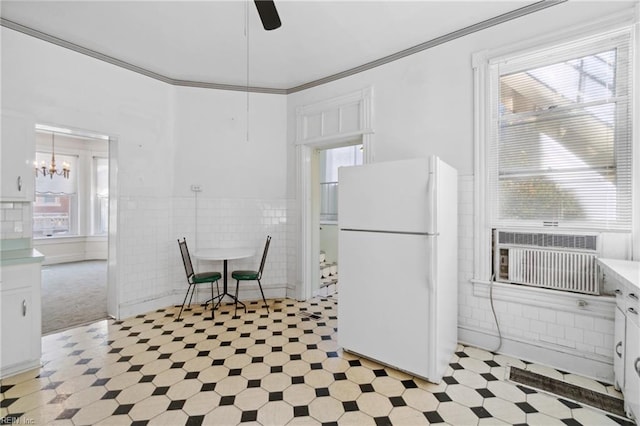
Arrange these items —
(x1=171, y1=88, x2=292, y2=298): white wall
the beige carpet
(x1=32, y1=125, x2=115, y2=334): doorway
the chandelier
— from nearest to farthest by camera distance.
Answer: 1. the beige carpet
2. (x1=171, y1=88, x2=292, y2=298): white wall
3. the chandelier
4. (x1=32, y1=125, x2=115, y2=334): doorway

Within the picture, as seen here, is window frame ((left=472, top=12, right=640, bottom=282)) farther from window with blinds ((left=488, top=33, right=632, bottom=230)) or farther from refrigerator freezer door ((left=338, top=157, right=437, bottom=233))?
refrigerator freezer door ((left=338, top=157, right=437, bottom=233))

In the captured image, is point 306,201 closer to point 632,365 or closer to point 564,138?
point 564,138

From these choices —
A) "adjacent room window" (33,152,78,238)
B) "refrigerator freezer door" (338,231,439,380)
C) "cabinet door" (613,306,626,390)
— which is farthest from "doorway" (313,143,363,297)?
"adjacent room window" (33,152,78,238)

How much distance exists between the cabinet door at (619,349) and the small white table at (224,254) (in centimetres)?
357

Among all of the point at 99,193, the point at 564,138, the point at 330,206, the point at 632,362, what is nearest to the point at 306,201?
the point at 330,206

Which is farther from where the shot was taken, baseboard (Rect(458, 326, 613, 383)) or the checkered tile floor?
baseboard (Rect(458, 326, 613, 383))

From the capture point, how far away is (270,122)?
4.54 metres

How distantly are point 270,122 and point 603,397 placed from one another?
4.59 metres

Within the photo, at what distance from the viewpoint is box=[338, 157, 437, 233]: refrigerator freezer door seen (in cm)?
232

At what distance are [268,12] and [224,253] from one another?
9.39ft

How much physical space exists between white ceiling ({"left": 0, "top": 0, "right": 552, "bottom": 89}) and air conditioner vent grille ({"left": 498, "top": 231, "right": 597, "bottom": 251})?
2063mm

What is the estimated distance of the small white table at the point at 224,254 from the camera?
372cm

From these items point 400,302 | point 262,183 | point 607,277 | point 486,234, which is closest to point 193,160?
point 262,183

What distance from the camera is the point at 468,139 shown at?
9.76 ft
